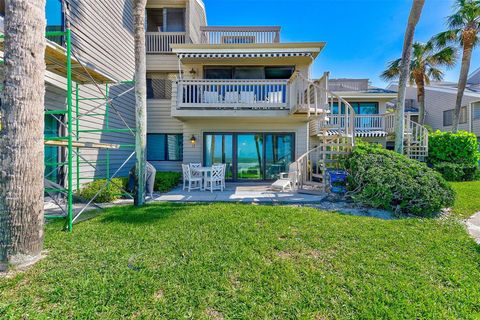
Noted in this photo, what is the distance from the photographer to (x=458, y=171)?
11.5 meters

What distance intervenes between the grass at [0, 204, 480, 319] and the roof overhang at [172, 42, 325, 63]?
773cm

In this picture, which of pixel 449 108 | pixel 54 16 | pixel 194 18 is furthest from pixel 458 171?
pixel 54 16

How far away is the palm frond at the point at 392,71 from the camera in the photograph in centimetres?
1775

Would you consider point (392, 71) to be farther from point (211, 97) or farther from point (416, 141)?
point (211, 97)

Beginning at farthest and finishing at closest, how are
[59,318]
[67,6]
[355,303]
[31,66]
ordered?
[67,6]
[31,66]
[355,303]
[59,318]

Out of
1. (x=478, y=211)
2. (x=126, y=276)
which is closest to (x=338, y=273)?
(x=126, y=276)

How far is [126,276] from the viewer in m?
3.16

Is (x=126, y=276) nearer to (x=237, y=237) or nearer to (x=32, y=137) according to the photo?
(x=237, y=237)

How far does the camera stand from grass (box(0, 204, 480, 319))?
2.64 metres

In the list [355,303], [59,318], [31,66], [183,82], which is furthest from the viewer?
[183,82]

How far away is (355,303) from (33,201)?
456 centimetres

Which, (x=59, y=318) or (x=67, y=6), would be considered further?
(x=67, y=6)

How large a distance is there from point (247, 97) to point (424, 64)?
52.3 feet

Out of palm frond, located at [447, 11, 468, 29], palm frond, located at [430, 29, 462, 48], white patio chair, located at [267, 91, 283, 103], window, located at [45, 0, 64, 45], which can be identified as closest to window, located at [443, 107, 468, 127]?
palm frond, located at [430, 29, 462, 48]
